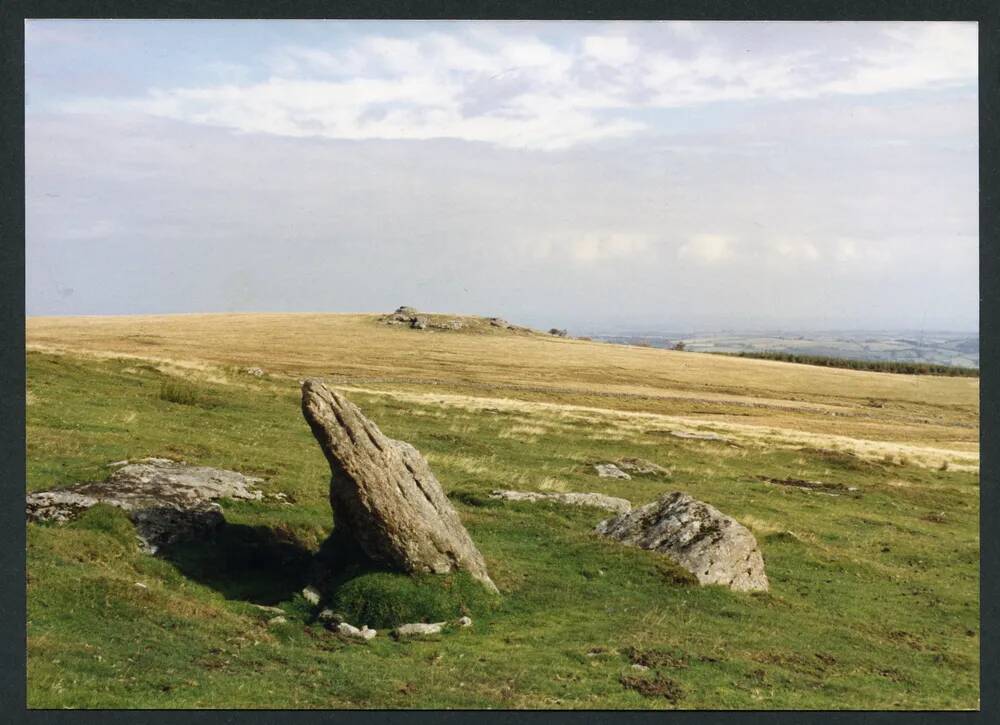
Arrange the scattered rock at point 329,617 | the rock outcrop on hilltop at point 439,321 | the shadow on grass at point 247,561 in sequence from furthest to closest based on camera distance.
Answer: the rock outcrop on hilltop at point 439,321
the shadow on grass at point 247,561
the scattered rock at point 329,617

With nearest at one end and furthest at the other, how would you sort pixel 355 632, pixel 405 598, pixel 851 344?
pixel 355 632 < pixel 405 598 < pixel 851 344

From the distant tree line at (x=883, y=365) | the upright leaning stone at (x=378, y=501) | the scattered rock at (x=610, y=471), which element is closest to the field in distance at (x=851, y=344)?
the distant tree line at (x=883, y=365)

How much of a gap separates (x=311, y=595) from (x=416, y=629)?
3.67 meters

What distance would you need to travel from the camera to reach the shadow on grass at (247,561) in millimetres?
25719

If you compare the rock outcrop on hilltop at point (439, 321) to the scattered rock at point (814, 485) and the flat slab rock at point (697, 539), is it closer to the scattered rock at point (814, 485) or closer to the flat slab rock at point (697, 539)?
the scattered rock at point (814, 485)

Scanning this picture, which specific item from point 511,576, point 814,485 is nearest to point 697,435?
point 814,485

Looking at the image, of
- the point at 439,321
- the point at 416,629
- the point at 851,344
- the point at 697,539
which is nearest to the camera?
the point at 416,629

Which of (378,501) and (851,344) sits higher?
(851,344)

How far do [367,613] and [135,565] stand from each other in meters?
7.03

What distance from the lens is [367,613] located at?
23.9 meters

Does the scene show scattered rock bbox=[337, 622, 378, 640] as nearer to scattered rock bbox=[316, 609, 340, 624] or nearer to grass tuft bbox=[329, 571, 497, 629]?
scattered rock bbox=[316, 609, 340, 624]

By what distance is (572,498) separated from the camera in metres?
37.2

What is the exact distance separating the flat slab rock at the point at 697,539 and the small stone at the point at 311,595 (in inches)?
448

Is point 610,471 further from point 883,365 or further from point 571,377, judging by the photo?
point 883,365
